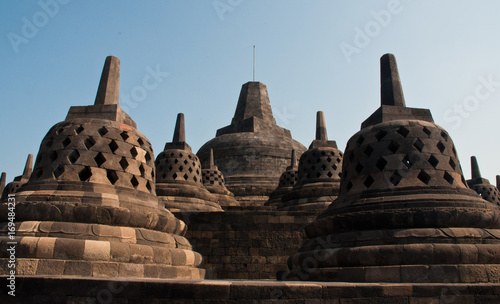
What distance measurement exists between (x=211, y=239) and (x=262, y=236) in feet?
3.94

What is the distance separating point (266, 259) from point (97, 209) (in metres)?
4.57

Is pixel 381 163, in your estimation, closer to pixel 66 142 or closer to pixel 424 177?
pixel 424 177

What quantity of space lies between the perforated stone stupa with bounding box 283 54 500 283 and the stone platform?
3.96 feet

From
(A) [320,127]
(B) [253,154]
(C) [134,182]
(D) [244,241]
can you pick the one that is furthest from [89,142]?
(B) [253,154]

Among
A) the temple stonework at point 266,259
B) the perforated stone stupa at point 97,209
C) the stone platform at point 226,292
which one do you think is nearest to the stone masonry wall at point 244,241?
the temple stonework at point 266,259

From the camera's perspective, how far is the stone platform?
11.4ft

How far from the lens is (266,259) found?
9008 mm

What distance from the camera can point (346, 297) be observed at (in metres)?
3.57

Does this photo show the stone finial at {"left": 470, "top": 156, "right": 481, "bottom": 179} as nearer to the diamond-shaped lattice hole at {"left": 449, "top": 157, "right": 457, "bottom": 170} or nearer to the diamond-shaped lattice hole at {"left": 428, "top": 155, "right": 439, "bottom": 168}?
the diamond-shaped lattice hole at {"left": 449, "top": 157, "right": 457, "bottom": 170}

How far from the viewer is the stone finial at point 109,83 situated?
7.30 m

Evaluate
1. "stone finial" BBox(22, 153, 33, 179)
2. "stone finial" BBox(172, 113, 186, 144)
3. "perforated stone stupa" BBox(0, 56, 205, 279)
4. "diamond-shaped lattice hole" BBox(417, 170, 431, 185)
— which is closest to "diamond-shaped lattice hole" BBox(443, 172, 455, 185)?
"diamond-shaped lattice hole" BBox(417, 170, 431, 185)

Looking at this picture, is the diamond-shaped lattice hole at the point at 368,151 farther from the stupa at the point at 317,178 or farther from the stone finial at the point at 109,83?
the stupa at the point at 317,178

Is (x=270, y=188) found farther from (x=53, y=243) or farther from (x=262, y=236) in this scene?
(x=53, y=243)

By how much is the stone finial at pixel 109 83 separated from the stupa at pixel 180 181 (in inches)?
247
